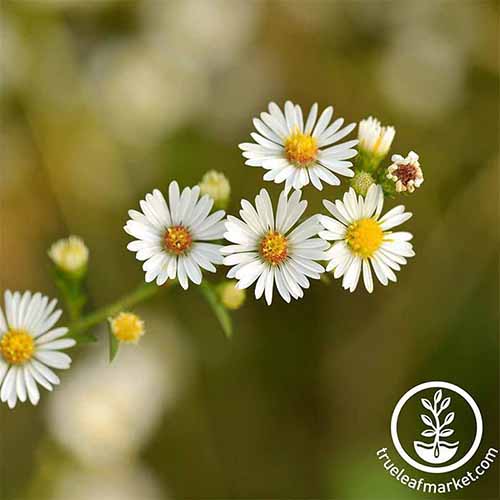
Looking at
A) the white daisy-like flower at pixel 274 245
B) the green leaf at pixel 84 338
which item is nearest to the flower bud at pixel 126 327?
the green leaf at pixel 84 338

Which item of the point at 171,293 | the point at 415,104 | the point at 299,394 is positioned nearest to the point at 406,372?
the point at 299,394

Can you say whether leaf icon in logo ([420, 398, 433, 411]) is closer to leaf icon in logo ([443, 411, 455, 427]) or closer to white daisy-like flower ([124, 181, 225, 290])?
leaf icon in logo ([443, 411, 455, 427])

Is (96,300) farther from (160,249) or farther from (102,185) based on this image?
(160,249)

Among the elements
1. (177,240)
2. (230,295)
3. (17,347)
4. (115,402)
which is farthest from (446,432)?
(17,347)

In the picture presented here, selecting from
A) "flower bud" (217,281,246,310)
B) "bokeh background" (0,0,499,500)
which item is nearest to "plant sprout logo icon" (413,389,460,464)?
"bokeh background" (0,0,499,500)

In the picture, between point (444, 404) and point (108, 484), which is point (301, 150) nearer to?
point (444, 404)

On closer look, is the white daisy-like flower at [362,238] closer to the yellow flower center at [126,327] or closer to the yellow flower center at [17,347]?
the yellow flower center at [126,327]
